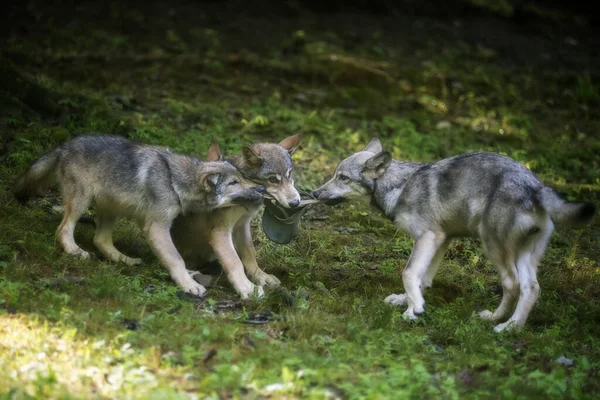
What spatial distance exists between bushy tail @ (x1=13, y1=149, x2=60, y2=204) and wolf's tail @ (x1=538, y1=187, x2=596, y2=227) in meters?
4.98

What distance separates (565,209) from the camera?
21.1ft

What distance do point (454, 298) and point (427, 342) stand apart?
1.56 meters

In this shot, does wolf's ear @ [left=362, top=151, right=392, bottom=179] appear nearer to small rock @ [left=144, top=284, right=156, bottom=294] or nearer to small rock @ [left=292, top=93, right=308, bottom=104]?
small rock @ [left=144, top=284, right=156, bottom=294]

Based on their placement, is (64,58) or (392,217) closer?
(392,217)

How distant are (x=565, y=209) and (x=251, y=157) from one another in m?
3.19

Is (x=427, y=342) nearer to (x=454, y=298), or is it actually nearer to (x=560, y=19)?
(x=454, y=298)

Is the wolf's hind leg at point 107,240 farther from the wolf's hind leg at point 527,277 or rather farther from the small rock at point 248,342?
the wolf's hind leg at point 527,277

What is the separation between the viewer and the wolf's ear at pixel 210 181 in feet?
23.9

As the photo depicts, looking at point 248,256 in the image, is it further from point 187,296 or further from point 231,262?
point 187,296

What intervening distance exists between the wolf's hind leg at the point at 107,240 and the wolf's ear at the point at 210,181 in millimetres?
1165

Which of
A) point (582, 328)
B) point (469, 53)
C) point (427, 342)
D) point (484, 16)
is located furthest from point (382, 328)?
point (484, 16)

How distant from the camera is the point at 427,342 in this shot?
6.46 meters

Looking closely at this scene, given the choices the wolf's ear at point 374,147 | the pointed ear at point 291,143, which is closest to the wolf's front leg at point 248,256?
the pointed ear at point 291,143

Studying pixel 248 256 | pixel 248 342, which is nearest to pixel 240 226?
pixel 248 256
